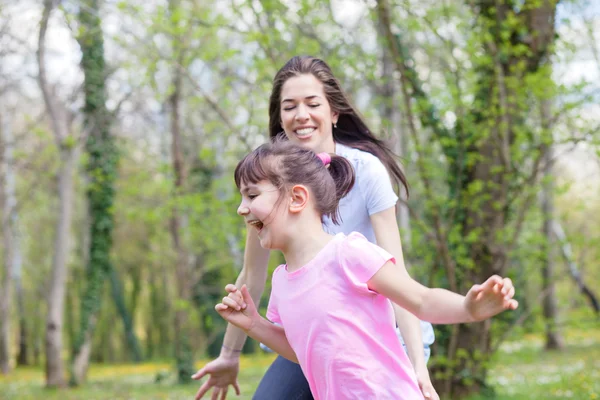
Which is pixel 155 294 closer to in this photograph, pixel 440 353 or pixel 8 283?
pixel 8 283

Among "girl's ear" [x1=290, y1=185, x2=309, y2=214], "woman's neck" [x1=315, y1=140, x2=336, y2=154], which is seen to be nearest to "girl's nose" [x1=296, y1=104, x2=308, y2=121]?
"woman's neck" [x1=315, y1=140, x2=336, y2=154]

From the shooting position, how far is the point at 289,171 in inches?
85.8

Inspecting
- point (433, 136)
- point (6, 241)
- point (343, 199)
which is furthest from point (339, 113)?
point (6, 241)

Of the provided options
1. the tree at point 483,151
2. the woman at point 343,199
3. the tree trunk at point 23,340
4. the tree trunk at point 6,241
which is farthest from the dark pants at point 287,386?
the tree trunk at point 23,340

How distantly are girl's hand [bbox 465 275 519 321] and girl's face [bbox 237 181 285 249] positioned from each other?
612 mm

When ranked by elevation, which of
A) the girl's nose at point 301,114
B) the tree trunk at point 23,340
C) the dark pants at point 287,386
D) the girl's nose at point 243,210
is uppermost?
the girl's nose at point 301,114

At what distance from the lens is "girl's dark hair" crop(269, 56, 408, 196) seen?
2.80 m

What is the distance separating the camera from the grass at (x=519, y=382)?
23.7 feet

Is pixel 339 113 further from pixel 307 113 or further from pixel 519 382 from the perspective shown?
pixel 519 382

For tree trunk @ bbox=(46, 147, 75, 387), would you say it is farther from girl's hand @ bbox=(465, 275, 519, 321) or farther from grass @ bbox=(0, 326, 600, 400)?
girl's hand @ bbox=(465, 275, 519, 321)

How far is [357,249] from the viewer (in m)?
2.06

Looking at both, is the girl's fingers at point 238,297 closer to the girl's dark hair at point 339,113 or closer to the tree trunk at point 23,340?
the girl's dark hair at point 339,113

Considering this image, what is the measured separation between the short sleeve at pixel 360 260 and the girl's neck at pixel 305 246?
0.10 metres

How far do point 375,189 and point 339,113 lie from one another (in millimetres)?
459
